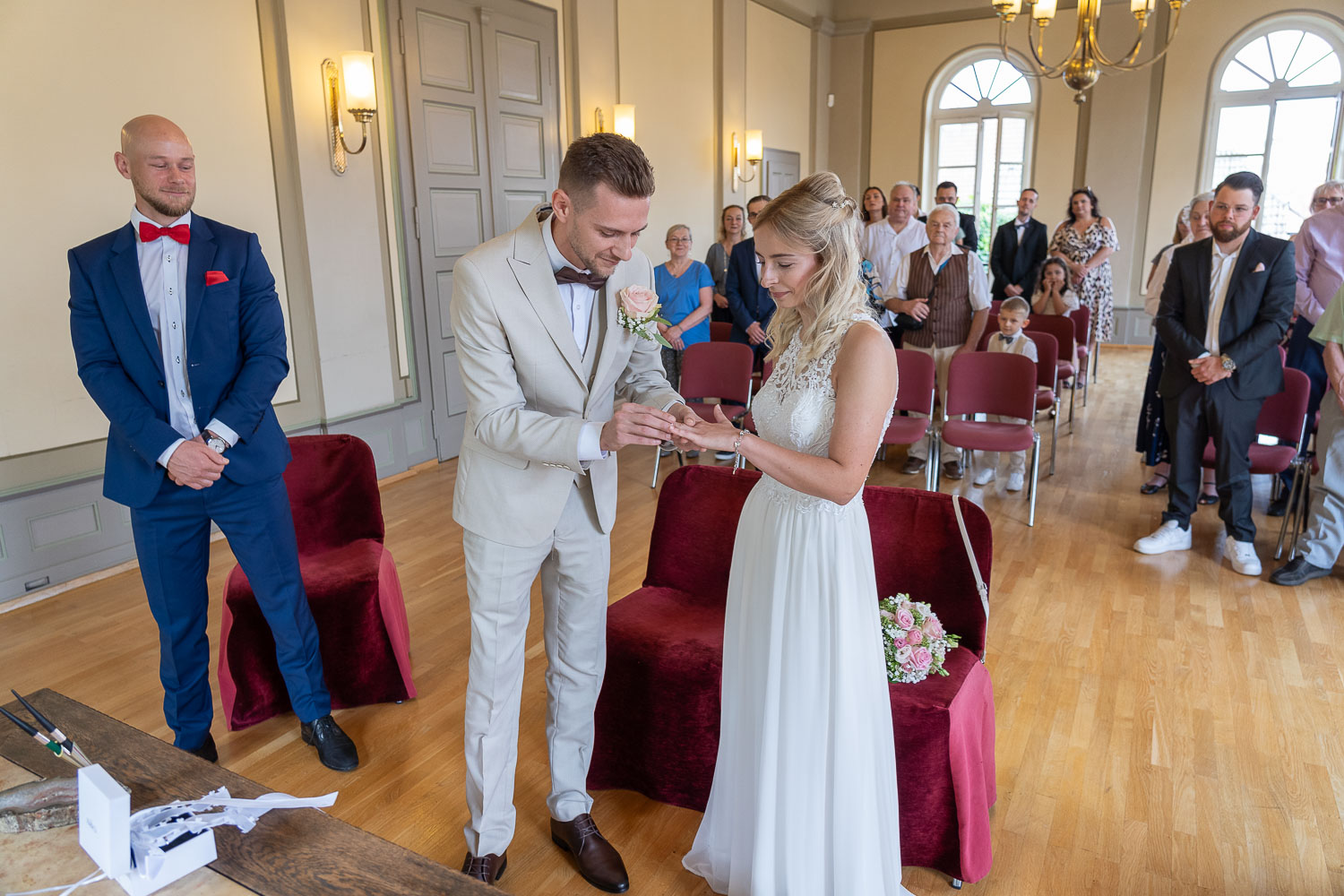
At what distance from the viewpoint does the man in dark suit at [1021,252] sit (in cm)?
917

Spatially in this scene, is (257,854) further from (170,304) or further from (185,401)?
(170,304)

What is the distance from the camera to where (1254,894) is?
2.32 meters

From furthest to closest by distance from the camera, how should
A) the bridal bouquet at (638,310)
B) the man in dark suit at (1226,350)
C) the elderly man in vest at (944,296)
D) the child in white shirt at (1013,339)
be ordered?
the child in white shirt at (1013,339)
the elderly man in vest at (944,296)
the man in dark suit at (1226,350)
the bridal bouquet at (638,310)

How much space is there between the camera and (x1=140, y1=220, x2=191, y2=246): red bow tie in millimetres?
2602

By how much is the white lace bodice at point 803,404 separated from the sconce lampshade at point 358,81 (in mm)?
4435

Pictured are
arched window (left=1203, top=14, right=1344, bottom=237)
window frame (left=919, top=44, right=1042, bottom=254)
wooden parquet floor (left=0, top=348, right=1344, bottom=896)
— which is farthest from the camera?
window frame (left=919, top=44, right=1042, bottom=254)

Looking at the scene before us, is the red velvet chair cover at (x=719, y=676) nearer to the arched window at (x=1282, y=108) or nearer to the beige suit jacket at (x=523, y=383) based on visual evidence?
the beige suit jacket at (x=523, y=383)

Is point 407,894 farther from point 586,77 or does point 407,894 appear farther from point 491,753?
Answer: point 586,77

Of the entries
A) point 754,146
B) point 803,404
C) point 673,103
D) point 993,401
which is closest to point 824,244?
point 803,404

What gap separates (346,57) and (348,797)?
4.48 metres

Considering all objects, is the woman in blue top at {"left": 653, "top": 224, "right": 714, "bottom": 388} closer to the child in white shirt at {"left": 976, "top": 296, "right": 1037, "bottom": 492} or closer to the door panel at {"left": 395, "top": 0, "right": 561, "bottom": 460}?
the door panel at {"left": 395, "top": 0, "right": 561, "bottom": 460}

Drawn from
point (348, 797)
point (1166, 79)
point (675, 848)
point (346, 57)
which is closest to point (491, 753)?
point (675, 848)

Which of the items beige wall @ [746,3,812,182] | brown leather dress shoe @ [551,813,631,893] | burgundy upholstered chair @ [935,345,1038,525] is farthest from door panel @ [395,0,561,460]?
brown leather dress shoe @ [551,813,631,893]

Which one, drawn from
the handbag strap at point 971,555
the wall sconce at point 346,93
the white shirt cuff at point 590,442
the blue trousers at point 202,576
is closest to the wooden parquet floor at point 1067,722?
the blue trousers at point 202,576
